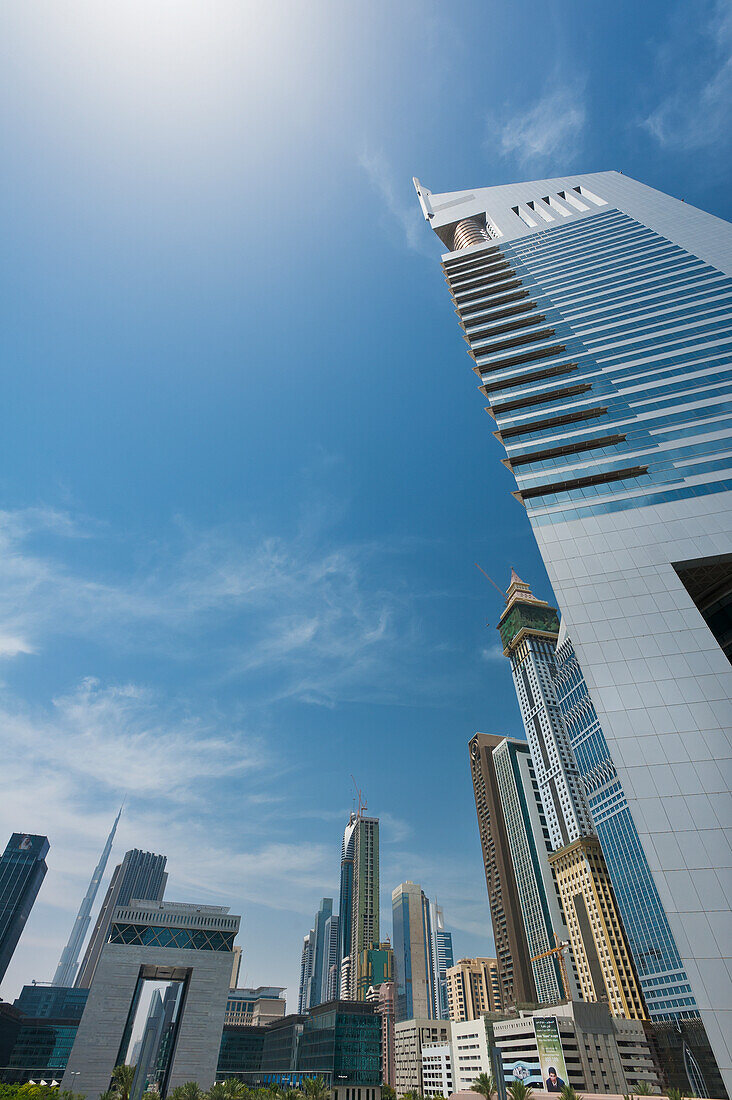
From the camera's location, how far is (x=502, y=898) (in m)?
170

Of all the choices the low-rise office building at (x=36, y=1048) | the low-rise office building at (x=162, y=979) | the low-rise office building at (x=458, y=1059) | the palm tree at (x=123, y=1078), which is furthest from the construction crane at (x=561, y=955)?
the low-rise office building at (x=36, y=1048)

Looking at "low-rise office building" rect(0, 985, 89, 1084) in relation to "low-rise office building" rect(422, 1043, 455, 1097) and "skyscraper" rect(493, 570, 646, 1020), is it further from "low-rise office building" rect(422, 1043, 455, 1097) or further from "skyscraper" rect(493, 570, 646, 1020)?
"skyscraper" rect(493, 570, 646, 1020)

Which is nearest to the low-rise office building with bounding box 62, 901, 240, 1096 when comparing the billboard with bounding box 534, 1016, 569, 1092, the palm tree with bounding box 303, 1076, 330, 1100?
the palm tree with bounding box 303, 1076, 330, 1100

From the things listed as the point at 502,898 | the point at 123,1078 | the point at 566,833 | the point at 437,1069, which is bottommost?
the point at 123,1078

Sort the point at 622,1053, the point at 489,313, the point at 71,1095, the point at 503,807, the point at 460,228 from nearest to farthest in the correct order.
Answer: the point at 71,1095
the point at 489,313
the point at 622,1053
the point at 460,228
the point at 503,807

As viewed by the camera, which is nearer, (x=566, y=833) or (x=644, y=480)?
(x=644, y=480)

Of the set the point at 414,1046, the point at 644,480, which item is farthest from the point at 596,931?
the point at 644,480

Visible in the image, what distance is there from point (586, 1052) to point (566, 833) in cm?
6105

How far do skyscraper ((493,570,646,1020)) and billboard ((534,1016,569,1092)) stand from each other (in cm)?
2630

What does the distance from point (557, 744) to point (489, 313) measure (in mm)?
130134

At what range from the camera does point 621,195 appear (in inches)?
3521

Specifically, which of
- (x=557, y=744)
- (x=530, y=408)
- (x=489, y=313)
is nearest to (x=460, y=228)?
(x=489, y=313)

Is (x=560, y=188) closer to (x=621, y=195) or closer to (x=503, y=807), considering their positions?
(x=621, y=195)

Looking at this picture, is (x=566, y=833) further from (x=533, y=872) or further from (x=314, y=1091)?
(x=314, y=1091)
